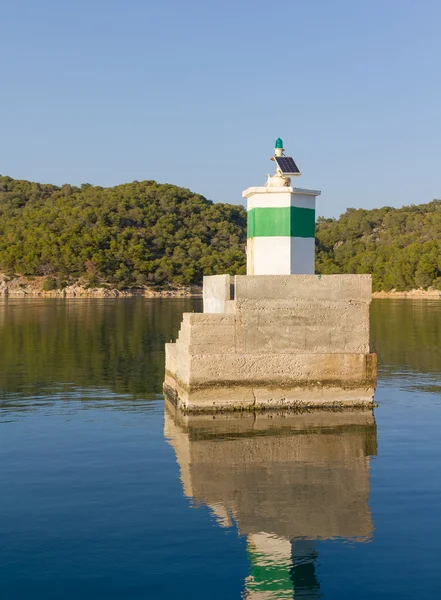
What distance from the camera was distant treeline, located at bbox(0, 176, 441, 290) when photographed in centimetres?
12888

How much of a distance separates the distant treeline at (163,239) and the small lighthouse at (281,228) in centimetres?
9995

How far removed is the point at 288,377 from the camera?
16141mm

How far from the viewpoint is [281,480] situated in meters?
11.7

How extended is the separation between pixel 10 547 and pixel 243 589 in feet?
9.20

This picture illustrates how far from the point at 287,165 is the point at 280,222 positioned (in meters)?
1.44

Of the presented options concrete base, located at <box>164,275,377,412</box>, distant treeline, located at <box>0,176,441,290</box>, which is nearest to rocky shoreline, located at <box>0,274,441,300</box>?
distant treeline, located at <box>0,176,441,290</box>

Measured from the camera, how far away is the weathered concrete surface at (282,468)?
9.92 meters

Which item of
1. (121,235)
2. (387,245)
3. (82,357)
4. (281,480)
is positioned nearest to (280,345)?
(281,480)

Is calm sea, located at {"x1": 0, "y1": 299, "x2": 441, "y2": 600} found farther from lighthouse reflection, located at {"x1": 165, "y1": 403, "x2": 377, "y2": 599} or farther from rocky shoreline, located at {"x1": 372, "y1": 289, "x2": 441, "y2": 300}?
rocky shoreline, located at {"x1": 372, "y1": 289, "x2": 441, "y2": 300}

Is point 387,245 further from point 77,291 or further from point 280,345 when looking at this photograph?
point 280,345

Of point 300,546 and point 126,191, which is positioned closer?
point 300,546

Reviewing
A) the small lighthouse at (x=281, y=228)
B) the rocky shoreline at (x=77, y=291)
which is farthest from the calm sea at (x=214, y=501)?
the rocky shoreline at (x=77, y=291)

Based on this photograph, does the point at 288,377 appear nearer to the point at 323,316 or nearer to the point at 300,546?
the point at 323,316

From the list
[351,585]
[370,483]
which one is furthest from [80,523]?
[370,483]
